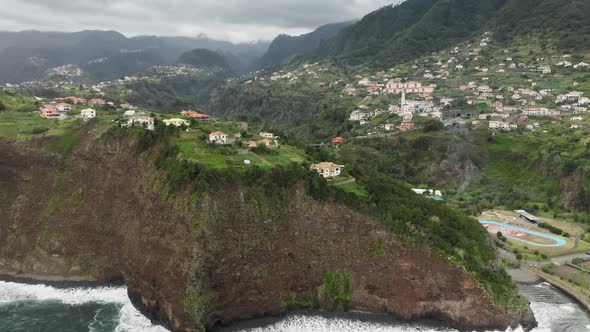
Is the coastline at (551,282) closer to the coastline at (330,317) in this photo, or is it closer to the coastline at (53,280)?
the coastline at (330,317)

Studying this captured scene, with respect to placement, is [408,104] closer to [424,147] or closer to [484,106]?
[484,106]

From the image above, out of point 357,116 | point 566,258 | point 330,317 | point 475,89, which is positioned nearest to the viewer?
point 330,317

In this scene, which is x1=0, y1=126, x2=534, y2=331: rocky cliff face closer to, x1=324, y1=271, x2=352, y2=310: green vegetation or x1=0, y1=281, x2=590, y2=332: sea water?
x1=324, y1=271, x2=352, y2=310: green vegetation

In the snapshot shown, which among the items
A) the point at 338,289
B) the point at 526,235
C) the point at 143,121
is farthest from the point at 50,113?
the point at 526,235

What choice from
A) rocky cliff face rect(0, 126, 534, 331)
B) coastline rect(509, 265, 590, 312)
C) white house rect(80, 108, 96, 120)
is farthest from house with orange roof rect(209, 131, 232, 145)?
coastline rect(509, 265, 590, 312)

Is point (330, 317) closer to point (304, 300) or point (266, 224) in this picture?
point (304, 300)

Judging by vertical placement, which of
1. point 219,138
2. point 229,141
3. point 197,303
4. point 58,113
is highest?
point 58,113

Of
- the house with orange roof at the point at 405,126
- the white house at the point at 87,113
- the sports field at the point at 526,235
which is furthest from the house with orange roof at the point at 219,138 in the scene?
the house with orange roof at the point at 405,126
